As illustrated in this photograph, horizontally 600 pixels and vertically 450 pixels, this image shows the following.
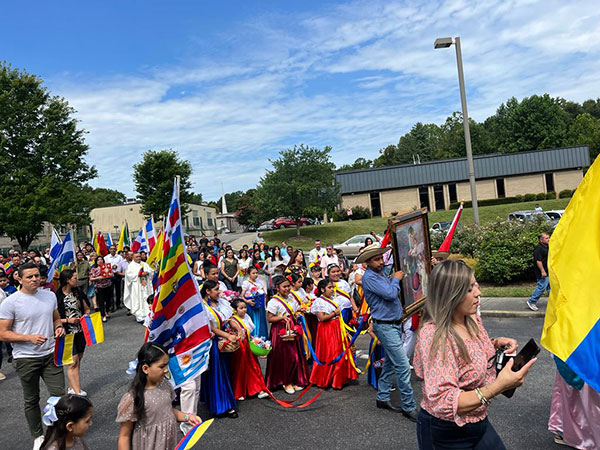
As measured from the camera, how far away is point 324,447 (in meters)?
4.87

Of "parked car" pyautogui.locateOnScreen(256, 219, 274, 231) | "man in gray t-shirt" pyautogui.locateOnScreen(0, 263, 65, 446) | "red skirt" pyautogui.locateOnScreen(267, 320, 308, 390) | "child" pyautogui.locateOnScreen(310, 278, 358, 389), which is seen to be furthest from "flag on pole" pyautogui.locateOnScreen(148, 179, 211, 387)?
"parked car" pyautogui.locateOnScreen(256, 219, 274, 231)

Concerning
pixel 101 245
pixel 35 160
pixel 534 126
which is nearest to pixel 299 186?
pixel 35 160

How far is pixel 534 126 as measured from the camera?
72.1m

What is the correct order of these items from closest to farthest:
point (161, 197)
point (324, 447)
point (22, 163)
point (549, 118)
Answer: point (324, 447)
point (22, 163)
point (161, 197)
point (549, 118)

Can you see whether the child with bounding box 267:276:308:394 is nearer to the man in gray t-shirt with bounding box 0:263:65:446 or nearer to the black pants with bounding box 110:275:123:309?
the man in gray t-shirt with bounding box 0:263:65:446

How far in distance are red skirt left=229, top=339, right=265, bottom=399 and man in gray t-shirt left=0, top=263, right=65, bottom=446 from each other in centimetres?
207

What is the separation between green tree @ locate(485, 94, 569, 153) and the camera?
71250mm

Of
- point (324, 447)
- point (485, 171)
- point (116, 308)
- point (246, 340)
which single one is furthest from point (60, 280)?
point (485, 171)

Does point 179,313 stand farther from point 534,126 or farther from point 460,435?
point 534,126

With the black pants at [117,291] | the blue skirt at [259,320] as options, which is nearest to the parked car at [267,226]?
the black pants at [117,291]

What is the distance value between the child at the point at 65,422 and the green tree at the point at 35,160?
85.5 feet

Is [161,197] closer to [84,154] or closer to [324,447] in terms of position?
[84,154]

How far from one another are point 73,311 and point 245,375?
2595mm

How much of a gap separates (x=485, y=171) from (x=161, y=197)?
3135 cm
